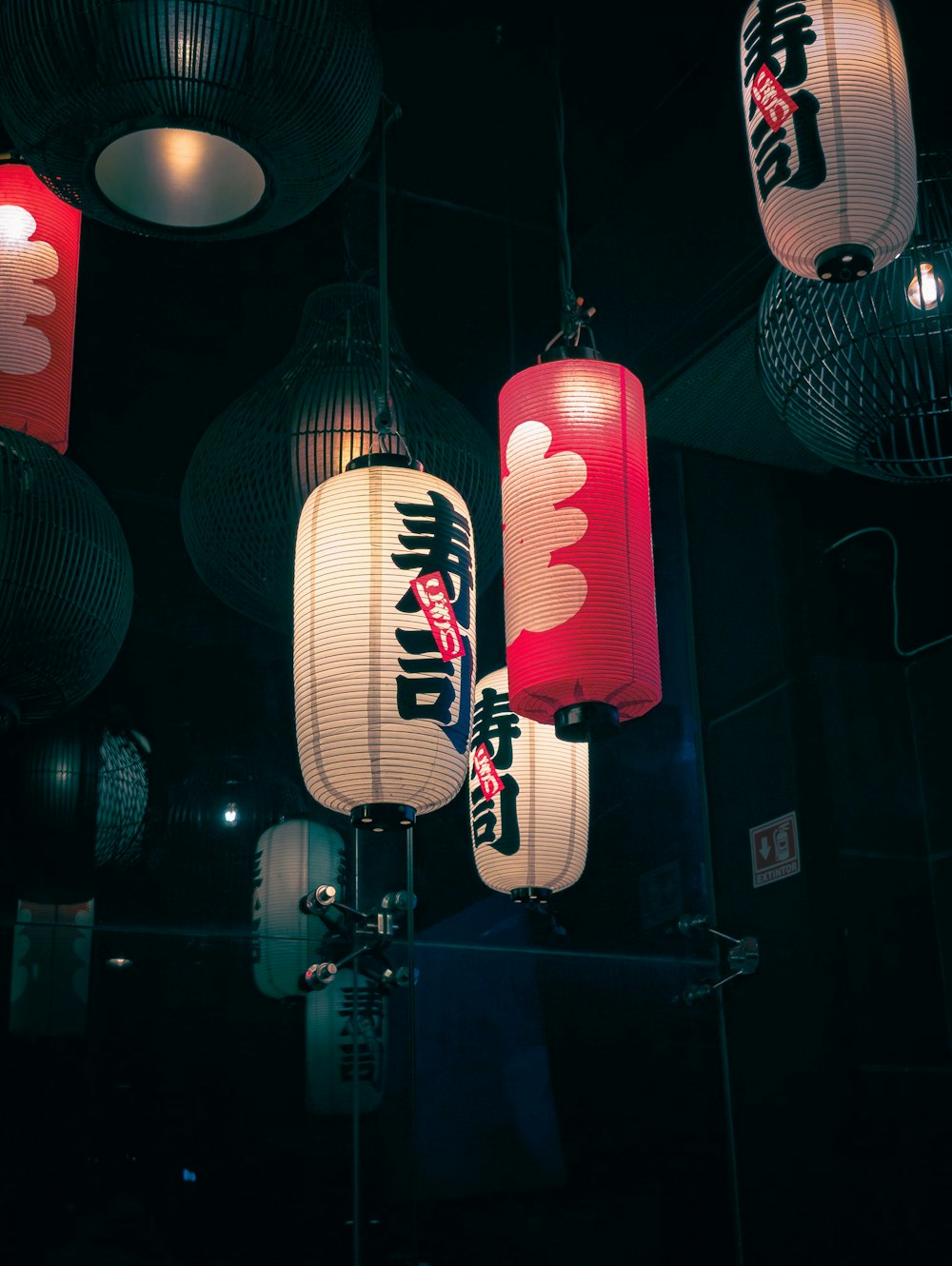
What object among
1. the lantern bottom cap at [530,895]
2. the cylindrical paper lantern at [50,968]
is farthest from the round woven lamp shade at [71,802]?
the lantern bottom cap at [530,895]

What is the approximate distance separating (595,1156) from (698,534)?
7.16 ft

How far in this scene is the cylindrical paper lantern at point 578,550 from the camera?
3.03 metres

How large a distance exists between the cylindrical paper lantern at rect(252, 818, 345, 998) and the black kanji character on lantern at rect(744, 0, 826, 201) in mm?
2301

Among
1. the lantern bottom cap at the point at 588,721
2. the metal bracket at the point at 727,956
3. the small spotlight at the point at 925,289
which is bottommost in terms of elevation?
the metal bracket at the point at 727,956

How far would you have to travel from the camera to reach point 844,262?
278 cm

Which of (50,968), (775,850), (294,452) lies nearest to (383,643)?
(294,452)

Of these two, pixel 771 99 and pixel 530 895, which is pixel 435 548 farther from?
pixel 530 895

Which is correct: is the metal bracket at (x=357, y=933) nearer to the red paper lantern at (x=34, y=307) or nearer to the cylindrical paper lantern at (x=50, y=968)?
the cylindrical paper lantern at (x=50, y=968)

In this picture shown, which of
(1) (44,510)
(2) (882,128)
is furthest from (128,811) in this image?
(2) (882,128)

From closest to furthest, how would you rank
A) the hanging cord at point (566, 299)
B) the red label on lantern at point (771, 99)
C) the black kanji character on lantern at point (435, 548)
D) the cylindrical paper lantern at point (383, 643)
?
1. the red label on lantern at point (771, 99)
2. the cylindrical paper lantern at point (383, 643)
3. the black kanji character on lantern at point (435, 548)
4. the hanging cord at point (566, 299)

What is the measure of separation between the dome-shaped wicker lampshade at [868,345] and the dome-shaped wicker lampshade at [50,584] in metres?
1.64

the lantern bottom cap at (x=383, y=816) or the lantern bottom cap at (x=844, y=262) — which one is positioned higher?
the lantern bottom cap at (x=844, y=262)

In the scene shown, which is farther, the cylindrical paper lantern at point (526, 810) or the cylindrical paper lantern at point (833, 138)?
the cylindrical paper lantern at point (526, 810)

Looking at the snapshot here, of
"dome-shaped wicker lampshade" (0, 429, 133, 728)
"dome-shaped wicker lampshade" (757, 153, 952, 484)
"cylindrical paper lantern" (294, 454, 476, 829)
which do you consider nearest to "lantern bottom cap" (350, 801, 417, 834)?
"cylindrical paper lantern" (294, 454, 476, 829)
